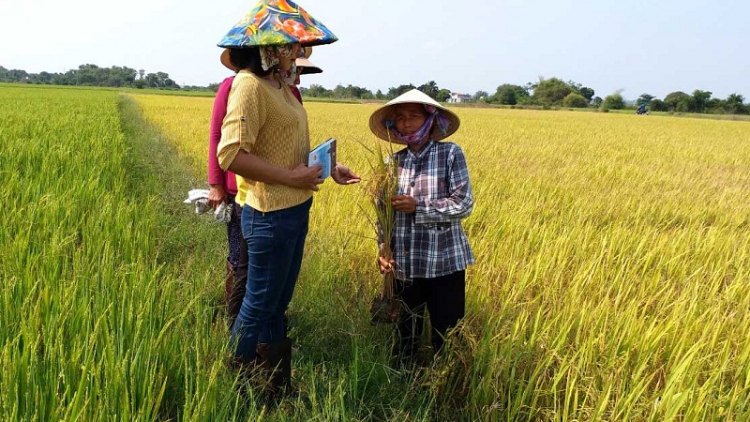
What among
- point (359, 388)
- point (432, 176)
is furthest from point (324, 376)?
point (432, 176)

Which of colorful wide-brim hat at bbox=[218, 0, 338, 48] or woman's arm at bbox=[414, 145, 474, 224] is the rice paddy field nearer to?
woman's arm at bbox=[414, 145, 474, 224]

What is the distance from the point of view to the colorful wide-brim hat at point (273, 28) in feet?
4.44

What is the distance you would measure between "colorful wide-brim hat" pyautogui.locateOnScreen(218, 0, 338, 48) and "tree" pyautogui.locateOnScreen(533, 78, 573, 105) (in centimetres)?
6963

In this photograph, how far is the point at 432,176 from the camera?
1.80 meters

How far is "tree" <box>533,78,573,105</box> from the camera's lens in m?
67.5

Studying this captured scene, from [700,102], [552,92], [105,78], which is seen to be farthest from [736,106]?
[105,78]

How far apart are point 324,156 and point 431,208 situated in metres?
0.45

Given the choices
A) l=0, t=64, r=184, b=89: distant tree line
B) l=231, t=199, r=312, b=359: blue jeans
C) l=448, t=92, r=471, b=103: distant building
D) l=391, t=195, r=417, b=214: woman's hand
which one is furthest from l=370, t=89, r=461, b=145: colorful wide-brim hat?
l=0, t=64, r=184, b=89: distant tree line

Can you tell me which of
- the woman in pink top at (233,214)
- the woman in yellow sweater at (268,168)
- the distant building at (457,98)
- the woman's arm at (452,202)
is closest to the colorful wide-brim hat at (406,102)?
the woman's arm at (452,202)

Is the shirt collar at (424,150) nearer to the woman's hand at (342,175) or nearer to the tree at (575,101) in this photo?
the woman's hand at (342,175)

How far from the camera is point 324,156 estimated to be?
5.23ft

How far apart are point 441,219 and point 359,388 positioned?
70 centimetres

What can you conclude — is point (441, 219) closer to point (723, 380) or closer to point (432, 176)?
point (432, 176)

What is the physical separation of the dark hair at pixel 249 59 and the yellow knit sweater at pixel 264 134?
3cm
